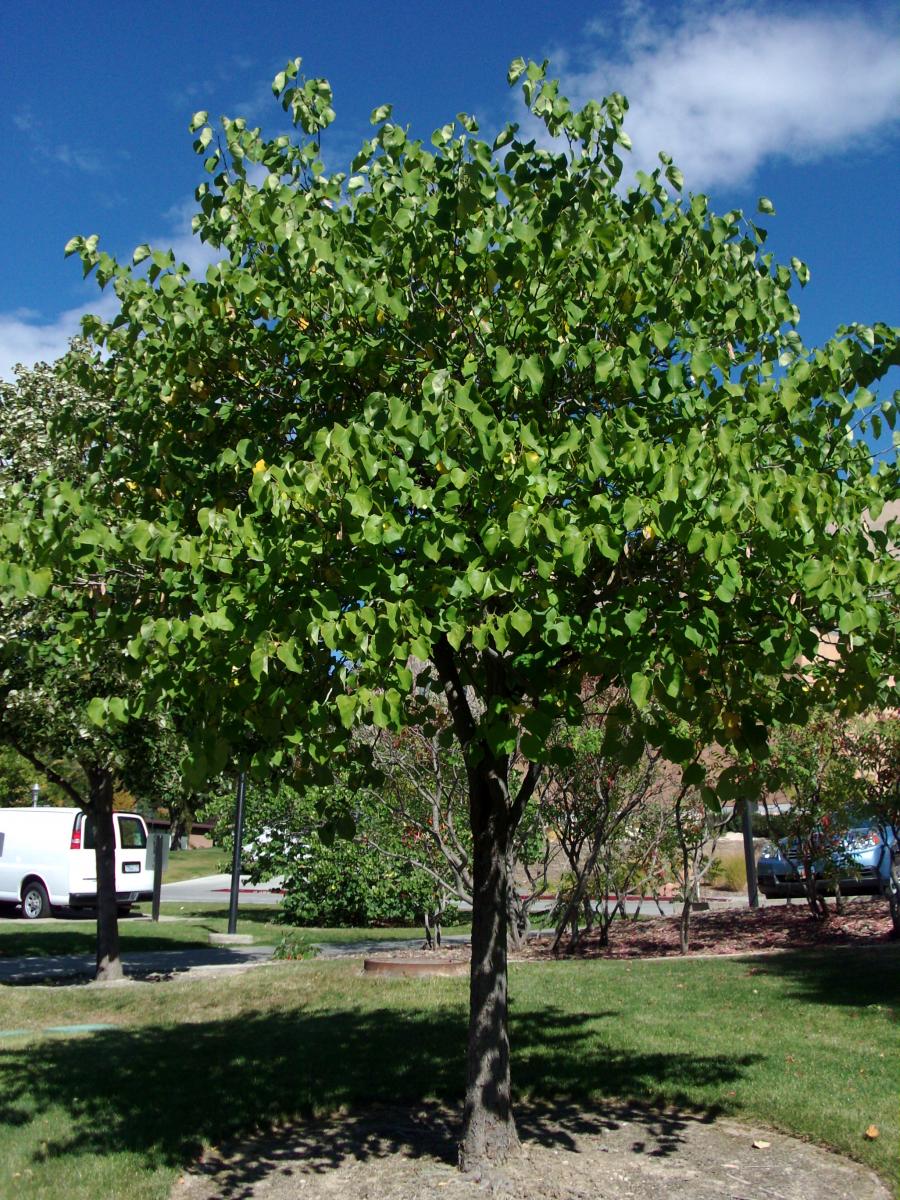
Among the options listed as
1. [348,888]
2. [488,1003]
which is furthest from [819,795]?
[488,1003]

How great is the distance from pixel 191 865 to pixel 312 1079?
38728 mm

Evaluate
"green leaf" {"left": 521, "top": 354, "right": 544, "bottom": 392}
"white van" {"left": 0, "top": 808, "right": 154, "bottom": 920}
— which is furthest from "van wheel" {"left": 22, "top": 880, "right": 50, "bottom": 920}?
"green leaf" {"left": 521, "top": 354, "right": 544, "bottom": 392}

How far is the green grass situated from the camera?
38.3m

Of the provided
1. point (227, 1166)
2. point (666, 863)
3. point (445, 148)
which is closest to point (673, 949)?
point (666, 863)

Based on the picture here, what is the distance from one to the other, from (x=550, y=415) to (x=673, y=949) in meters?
9.81

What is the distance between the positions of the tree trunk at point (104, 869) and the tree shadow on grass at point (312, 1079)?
2792mm

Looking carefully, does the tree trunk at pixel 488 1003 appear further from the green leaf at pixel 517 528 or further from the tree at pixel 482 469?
the green leaf at pixel 517 528

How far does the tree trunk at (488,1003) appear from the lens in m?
5.61

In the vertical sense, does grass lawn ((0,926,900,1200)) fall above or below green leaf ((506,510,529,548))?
below

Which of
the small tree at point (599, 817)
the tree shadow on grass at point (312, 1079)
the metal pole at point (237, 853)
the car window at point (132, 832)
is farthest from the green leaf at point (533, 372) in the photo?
the car window at point (132, 832)

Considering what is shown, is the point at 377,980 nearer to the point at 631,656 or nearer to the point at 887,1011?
the point at 887,1011

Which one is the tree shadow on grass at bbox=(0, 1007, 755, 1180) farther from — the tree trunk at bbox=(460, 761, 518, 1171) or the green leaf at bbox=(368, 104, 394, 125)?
the green leaf at bbox=(368, 104, 394, 125)

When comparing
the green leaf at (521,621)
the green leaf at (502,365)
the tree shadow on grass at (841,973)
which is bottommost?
the tree shadow on grass at (841,973)

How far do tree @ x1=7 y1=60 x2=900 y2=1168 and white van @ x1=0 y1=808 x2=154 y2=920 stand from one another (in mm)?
16419
